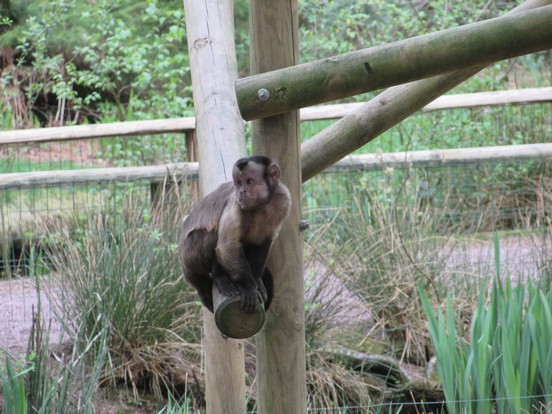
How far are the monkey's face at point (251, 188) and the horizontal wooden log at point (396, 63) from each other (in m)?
0.17

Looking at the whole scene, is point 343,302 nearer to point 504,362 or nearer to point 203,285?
point 504,362

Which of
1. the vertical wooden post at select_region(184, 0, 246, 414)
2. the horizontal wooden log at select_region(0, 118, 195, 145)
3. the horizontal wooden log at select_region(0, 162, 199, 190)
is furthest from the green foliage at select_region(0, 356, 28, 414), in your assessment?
the horizontal wooden log at select_region(0, 118, 195, 145)

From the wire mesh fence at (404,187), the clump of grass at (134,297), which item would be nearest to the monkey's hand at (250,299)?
the clump of grass at (134,297)

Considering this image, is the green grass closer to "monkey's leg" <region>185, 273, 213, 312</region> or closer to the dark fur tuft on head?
"monkey's leg" <region>185, 273, 213, 312</region>

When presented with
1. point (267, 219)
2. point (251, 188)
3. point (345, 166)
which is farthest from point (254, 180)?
point (345, 166)

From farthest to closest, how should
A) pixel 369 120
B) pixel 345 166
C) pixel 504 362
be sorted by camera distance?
1. pixel 345 166
2. pixel 504 362
3. pixel 369 120

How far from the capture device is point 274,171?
241 centimetres

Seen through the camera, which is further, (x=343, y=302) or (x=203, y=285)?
(x=343, y=302)

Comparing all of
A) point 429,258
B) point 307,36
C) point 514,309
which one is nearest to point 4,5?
point 307,36

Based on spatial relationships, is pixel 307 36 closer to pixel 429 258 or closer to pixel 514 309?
pixel 429 258

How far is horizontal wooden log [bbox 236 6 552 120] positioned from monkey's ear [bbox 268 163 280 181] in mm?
162

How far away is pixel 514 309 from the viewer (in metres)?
3.38

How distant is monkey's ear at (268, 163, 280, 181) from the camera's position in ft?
7.86

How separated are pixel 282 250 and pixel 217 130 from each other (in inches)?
24.9
